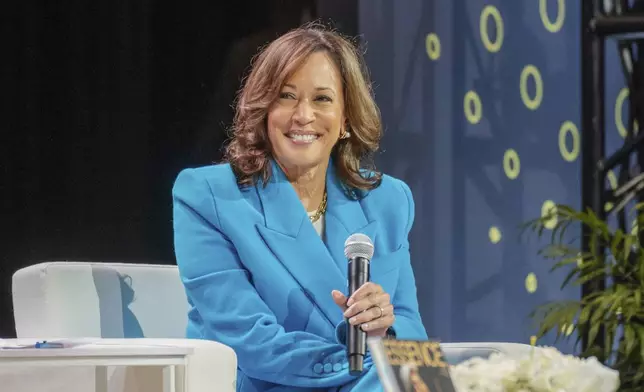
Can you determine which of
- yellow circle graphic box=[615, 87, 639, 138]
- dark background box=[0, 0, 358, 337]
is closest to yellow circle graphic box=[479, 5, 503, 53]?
yellow circle graphic box=[615, 87, 639, 138]

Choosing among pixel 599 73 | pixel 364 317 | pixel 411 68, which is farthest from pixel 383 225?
pixel 411 68

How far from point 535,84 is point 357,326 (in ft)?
9.43

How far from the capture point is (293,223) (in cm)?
222

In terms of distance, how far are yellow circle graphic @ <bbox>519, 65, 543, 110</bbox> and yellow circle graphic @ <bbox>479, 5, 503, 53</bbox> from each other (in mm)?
161

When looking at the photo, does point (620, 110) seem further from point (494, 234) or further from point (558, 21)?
point (494, 234)

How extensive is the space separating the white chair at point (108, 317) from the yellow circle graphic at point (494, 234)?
2.16 metres

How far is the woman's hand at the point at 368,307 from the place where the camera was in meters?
1.71

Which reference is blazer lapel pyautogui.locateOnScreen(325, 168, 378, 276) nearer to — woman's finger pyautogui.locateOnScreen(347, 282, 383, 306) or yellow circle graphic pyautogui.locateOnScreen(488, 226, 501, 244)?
woman's finger pyautogui.locateOnScreen(347, 282, 383, 306)

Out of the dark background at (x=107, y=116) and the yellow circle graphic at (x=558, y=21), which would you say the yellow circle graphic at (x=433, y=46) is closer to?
the yellow circle graphic at (x=558, y=21)

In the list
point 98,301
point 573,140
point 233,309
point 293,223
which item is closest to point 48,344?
point 233,309

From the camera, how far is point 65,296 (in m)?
2.23

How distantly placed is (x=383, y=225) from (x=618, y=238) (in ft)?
4.73

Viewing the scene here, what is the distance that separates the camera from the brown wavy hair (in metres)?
2.27

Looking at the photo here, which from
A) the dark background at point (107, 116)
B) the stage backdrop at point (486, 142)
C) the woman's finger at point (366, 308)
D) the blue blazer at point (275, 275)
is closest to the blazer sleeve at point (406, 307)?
the blue blazer at point (275, 275)
